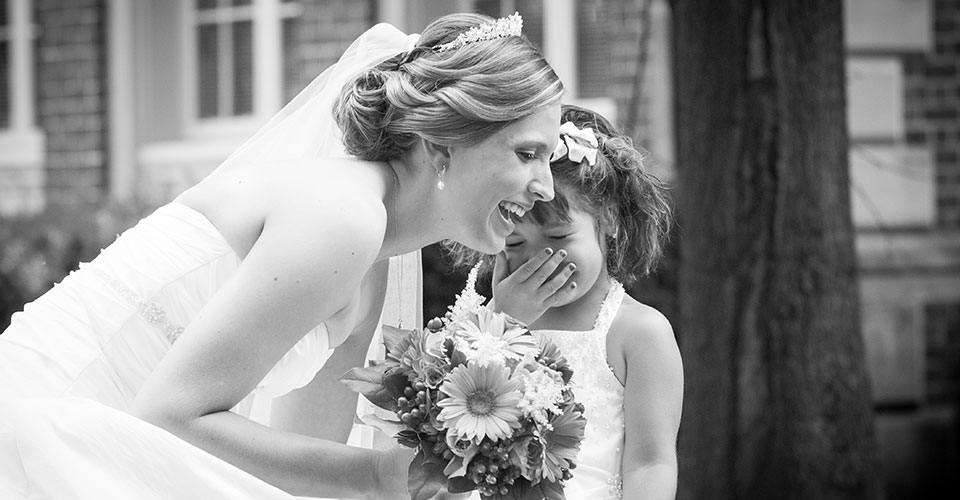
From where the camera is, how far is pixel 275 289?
2.69 meters

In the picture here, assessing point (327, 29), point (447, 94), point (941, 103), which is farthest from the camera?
point (327, 29)

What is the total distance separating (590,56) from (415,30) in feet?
4.54

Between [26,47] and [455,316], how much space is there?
35.4ft

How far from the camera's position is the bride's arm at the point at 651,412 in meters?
3.23

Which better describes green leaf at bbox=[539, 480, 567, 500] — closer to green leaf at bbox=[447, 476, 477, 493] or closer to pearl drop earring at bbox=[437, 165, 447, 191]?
green leaf at bbox=[447, 476, 477, 493]

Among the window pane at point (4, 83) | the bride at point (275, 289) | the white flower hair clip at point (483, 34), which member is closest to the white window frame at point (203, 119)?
the window pane at point (4, 83)

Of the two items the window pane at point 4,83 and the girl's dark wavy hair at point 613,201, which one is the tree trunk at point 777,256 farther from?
the window pane at point 4,83

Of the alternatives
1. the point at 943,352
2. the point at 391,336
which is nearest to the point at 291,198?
the point at 391,336

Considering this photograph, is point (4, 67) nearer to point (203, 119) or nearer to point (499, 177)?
point (203, 119)

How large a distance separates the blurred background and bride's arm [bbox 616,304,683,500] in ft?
8.15

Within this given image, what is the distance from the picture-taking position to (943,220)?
840 cm

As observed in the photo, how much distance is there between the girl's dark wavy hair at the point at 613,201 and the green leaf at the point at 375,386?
0.80 m

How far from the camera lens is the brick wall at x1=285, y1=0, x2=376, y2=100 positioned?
979cm

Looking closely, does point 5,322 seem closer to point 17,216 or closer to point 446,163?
point 17,216
